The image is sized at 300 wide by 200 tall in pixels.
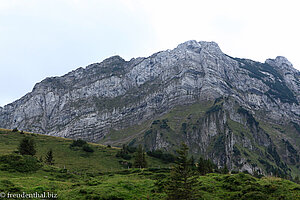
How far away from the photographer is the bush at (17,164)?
47372 mm

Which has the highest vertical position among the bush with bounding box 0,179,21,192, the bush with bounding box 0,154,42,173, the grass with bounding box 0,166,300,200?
the bush with bounding box 0,154,42,173

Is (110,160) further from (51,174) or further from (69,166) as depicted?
(51,174)

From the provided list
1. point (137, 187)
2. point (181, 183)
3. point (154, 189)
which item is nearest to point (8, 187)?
point (137, 187)

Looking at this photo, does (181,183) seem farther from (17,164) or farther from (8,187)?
(17,164)

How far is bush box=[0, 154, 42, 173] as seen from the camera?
155 feet

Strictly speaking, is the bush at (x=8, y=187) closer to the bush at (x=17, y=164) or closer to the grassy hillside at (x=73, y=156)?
the bush at (x=17, y=164)

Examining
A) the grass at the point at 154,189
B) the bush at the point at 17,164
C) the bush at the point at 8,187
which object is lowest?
the grass at the point at 154,189

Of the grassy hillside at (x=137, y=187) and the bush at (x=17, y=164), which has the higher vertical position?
the bush at (x=17, y=164)

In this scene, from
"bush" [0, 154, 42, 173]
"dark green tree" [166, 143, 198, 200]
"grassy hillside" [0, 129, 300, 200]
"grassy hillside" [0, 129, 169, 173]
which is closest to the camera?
"dark green tree" [166, 143, 198, 200]

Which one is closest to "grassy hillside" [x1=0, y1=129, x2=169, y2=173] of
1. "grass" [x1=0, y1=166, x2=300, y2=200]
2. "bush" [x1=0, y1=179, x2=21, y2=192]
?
"grass" [x1=0, y1=166, x2=300, y2=200]

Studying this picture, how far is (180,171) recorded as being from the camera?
102 ft

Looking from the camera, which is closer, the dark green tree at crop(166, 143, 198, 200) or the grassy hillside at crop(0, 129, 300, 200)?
the dark green tree at crop(166, 143, 198, 200)

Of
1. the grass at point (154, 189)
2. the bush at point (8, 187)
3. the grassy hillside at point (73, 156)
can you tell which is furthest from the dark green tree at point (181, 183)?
the grassy hillside at point (73, 156)

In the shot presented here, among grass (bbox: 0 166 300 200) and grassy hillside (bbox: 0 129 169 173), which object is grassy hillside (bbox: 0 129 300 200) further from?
grassy hillside (bbox: 0 129 169 173)
